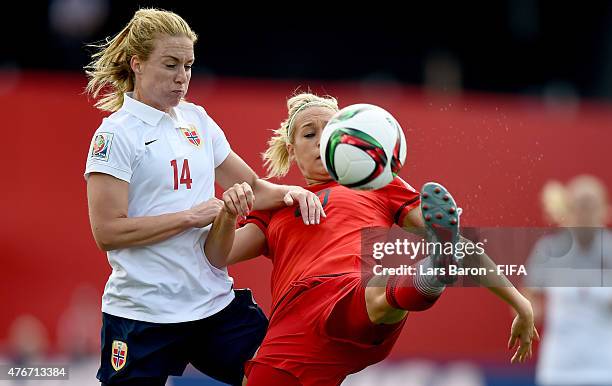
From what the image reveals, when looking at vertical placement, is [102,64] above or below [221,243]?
above

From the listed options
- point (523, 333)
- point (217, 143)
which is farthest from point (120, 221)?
point (523, 333)

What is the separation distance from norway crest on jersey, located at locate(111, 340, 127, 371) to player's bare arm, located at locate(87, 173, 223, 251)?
45cm

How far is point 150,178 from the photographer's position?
496 centimetres

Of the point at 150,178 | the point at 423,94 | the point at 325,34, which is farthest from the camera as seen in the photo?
the point at 325,34

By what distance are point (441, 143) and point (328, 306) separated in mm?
6232

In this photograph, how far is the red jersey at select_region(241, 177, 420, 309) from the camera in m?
5.18

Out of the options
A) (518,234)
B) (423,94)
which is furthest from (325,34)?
(518,234)

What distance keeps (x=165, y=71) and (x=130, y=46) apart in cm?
22

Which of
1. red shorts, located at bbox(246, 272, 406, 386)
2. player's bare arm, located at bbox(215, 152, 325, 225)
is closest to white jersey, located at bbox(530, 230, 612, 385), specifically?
player's bare arm, located at bbox(215, 152, 325, 225)

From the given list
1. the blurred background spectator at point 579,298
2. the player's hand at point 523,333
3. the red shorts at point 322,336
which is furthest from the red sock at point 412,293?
the blurred background spectator at point 579,298

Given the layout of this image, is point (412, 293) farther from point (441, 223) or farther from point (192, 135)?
point (192, 135)

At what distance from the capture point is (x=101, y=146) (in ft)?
16.0

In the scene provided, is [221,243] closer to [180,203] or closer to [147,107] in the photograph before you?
[180,203]

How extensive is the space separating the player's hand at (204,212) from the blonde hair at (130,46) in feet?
2.31
